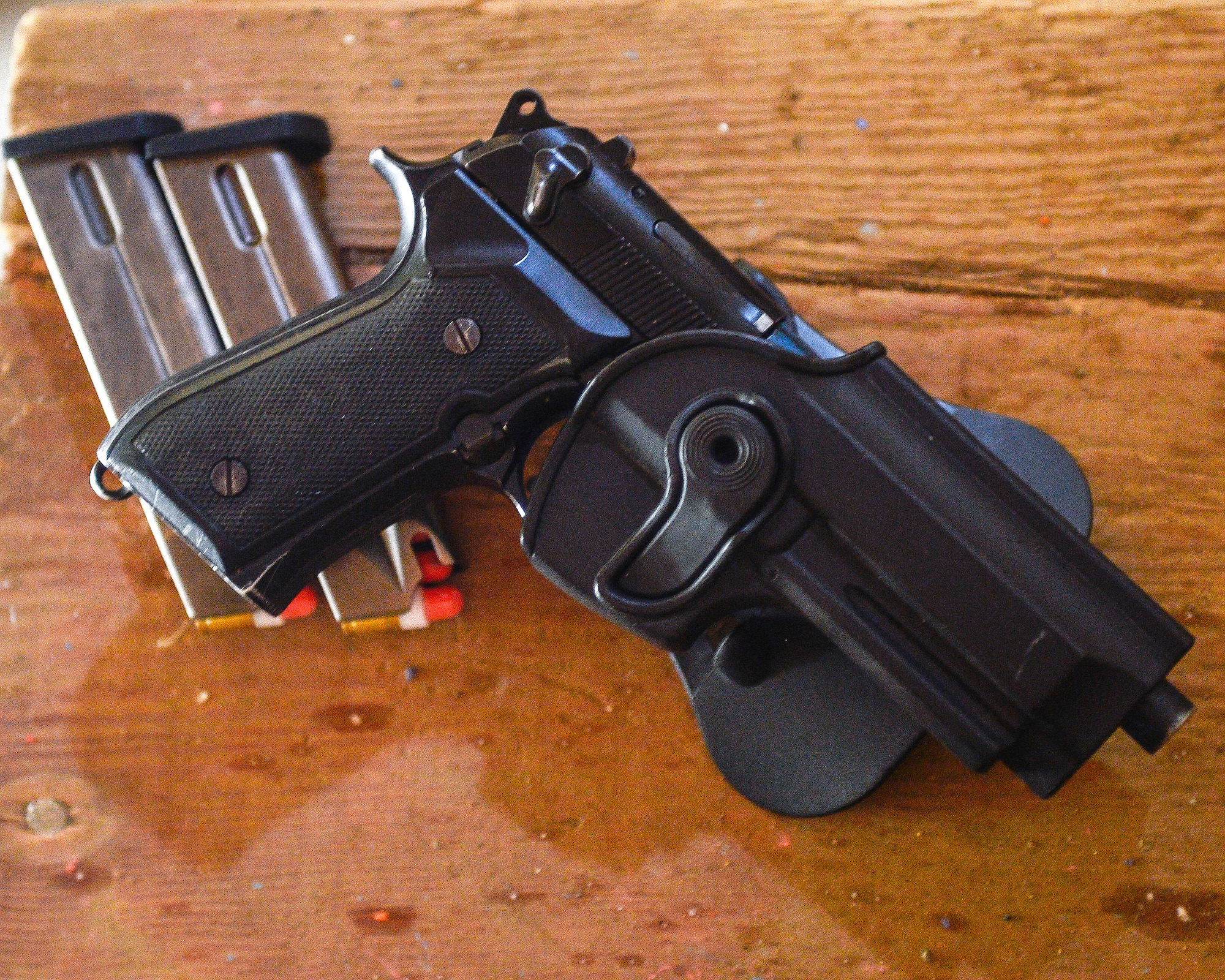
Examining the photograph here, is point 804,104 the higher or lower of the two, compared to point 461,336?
higher

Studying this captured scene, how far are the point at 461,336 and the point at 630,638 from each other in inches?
15.2

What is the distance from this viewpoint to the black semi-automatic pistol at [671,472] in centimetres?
84

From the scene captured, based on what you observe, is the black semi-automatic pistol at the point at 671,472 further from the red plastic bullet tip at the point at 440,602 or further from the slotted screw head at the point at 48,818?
the slotted screw head at the point at 48,818

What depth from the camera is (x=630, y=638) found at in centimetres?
111

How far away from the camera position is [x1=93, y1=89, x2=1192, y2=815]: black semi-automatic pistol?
0.84 meters

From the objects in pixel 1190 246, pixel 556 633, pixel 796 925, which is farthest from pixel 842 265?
pixel 796 925

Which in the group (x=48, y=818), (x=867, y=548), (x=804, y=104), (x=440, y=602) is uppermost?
(x=804, y=104)

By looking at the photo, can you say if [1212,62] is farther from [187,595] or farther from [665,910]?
[187,595]

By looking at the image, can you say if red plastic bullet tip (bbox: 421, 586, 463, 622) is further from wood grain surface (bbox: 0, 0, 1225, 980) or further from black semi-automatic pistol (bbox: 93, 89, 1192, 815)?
black semi-automatic pistol (bbox: 93, 89, 1192, 815)

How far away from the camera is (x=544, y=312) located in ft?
3.05

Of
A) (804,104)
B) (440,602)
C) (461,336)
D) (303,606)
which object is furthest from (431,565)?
(804,104)

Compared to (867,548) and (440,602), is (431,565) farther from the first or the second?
(867,548)

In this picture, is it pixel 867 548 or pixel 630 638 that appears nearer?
pixel 867 548

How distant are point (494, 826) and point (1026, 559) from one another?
602mm
